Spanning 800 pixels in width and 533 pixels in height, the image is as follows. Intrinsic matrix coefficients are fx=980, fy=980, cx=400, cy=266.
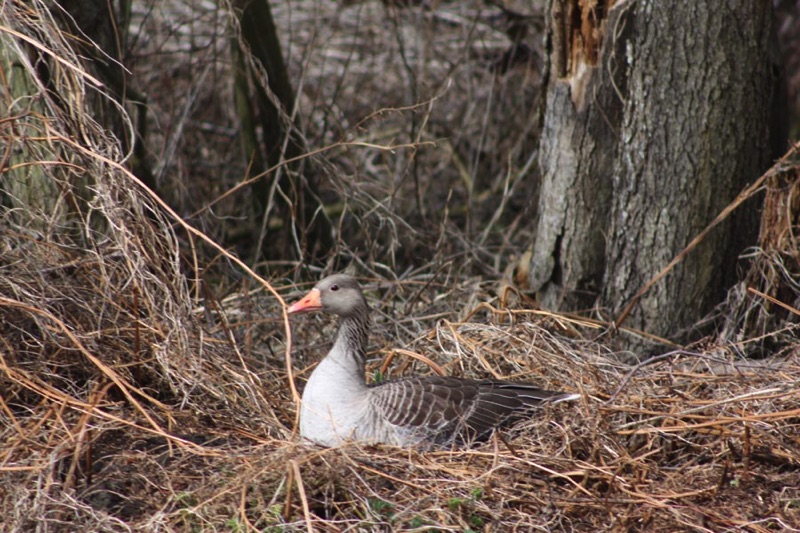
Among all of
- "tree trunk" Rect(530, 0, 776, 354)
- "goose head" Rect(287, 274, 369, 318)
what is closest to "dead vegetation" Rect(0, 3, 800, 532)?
"tree trunk" Rect(530, 0, 776, 354)

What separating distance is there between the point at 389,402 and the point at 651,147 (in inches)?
84.1

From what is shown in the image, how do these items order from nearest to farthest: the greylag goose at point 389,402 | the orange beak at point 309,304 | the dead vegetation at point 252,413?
the dead vegetation at point 252,413
the greylag goose at point 389,402
the orange beak at point 309,304

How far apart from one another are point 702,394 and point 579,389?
69 cm

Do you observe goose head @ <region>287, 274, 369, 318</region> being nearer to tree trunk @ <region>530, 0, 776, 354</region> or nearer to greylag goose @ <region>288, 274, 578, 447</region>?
greylag goose @ <region>288, 274, 578, 447</region>

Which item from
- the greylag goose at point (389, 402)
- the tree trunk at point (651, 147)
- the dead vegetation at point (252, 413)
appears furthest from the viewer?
the tree trunk at point (651, 147)

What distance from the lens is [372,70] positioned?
954 cm

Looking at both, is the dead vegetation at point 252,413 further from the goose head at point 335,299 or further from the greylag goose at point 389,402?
the goose head at point 335,299

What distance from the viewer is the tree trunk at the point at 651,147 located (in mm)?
5312

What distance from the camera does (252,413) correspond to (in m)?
4.55

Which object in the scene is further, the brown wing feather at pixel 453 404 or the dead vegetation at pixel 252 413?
the brown wing feather at pixel 453 404

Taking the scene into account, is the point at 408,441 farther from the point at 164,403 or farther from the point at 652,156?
the point at 652,156

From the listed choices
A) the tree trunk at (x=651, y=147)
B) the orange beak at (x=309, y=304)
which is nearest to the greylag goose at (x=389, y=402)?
the orange beak at (x=309, y=304)

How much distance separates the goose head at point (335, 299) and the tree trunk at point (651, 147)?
4.99 ft

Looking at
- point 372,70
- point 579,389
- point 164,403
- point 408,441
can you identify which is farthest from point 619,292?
point 372,70
